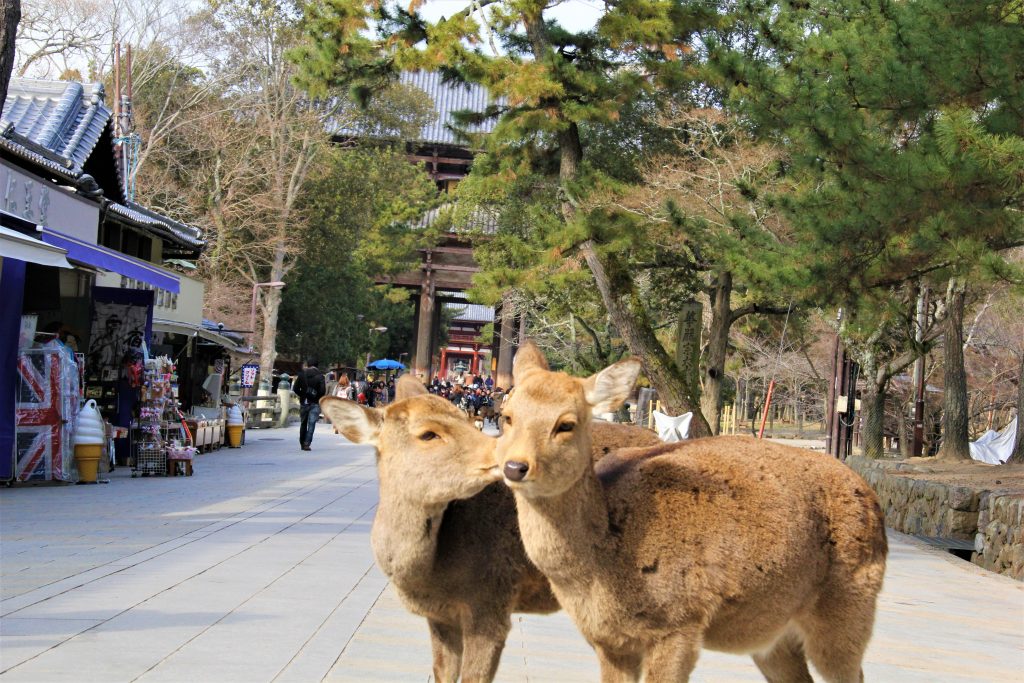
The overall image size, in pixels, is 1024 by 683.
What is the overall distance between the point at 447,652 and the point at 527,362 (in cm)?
135

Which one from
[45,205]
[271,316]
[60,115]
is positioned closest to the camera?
[45,205]

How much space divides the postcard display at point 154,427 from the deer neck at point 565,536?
14.6 metres

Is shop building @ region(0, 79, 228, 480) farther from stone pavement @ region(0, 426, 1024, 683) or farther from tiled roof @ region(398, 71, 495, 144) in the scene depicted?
tiled roof @ region(398, 71, 495, 144)

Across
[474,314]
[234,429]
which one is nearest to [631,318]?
[234,429]

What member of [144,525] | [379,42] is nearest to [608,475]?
[144,525]

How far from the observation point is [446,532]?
537 centimetres

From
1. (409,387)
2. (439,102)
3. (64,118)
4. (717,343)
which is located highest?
(439,102)

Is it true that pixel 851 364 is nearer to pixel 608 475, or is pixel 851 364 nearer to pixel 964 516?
pixel 964 516

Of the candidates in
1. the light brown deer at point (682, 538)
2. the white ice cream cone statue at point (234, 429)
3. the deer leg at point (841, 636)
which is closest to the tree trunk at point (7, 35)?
the light brown deer at point (682, 538)

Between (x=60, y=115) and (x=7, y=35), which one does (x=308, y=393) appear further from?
(x=7, y=35)

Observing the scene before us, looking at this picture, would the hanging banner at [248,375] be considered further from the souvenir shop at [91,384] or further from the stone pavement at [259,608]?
the stone pavement at [259,608]

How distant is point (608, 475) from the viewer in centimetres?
512

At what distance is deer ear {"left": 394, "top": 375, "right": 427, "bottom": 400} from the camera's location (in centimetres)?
624

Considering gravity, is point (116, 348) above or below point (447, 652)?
above
